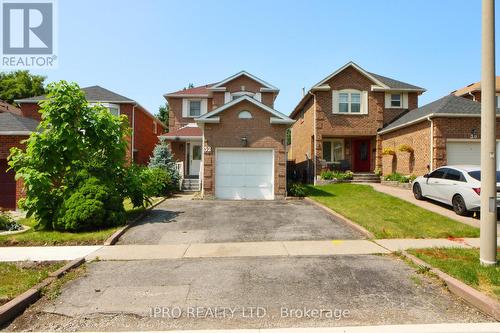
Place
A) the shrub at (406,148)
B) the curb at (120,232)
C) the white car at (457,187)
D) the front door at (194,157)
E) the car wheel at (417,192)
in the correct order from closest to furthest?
the curb at (120,232)
the white car at (457,187)
the car wheel at (417,192)
the shrub at (406,148)
the front door at (194,157)

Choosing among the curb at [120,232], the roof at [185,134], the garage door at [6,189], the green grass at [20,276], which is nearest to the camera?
the green grass at [20,276]

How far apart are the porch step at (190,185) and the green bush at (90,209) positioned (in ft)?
29.7

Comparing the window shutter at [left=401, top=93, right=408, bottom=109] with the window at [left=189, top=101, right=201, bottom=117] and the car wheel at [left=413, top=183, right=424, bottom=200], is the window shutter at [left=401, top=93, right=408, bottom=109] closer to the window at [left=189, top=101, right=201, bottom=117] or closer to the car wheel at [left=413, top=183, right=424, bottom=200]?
the car wheel at [left=413, top=183, right=424, bottom=200]

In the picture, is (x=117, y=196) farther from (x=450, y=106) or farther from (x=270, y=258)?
(x=450, y=106)

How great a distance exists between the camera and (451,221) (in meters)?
10.6

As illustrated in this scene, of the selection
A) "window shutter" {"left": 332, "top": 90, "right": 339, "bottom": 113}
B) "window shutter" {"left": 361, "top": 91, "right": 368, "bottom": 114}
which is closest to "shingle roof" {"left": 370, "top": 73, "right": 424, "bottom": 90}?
"window shutter" {"left": 361, "top": 91, "right": 368, "bottom": 114}

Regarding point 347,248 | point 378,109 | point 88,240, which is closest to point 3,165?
point 88,240

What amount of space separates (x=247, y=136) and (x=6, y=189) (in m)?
12.0

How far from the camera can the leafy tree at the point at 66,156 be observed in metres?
9.91

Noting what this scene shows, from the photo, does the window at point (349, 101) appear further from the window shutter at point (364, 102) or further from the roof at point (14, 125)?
the roof at point (14, 125)

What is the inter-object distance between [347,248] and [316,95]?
1584 cm

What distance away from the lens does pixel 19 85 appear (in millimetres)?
43031

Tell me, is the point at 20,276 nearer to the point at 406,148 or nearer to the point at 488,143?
the point at 488,143

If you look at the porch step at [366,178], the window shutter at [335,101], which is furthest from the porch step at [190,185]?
the window shutter at [335,101]
